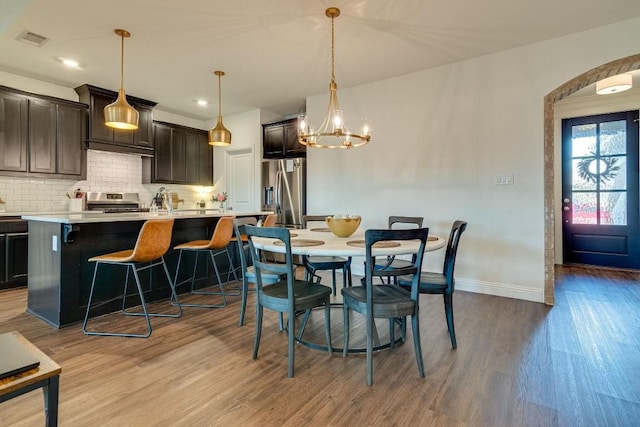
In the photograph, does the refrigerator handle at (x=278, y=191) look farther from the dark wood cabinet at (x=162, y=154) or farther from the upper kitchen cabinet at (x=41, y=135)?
the upper kitchen cabinet at (x=41, y=135)

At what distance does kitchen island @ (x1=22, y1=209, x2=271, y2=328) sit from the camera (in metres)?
2.70

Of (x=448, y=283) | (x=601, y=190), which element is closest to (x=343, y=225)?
(x=448, y=283)

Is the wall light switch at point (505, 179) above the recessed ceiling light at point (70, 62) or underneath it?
underneath

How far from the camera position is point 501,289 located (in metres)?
3.71

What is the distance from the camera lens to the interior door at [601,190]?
4.86 meters

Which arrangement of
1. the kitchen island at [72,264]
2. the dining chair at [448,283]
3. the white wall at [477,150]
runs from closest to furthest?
1. the dining chair at [448,283]
2. the kitchen island at [72,264]
3. the white wall at [477,150]

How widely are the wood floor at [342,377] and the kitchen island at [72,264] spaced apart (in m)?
0.17

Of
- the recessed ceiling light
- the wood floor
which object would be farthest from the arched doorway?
the recessed ceiling light

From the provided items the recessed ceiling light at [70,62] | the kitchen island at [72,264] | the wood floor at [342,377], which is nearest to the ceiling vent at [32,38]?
the recessed ceiling light at [70,62]

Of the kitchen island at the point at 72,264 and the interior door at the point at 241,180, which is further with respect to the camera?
the interior door at the point at 241,180

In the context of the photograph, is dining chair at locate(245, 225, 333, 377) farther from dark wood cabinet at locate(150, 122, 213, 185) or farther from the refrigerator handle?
dark wood cabinet at locate(150, 122, 213, 185)

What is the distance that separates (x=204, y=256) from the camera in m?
3.93

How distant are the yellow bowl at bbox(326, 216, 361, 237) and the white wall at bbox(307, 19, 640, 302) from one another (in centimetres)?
200

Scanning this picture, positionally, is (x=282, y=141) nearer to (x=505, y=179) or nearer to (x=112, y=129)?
(x=112, y=129)
